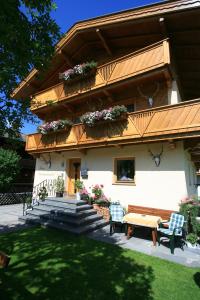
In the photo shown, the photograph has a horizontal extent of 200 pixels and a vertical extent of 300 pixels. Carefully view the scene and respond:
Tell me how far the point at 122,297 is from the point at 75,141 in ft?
30.9

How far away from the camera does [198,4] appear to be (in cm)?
912

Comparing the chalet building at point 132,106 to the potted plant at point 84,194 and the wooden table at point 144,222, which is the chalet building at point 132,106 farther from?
the wooden table at point 144,222

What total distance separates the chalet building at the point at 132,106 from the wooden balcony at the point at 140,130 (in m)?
0.04

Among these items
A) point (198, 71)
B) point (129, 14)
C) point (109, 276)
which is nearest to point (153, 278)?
point (109, 276)

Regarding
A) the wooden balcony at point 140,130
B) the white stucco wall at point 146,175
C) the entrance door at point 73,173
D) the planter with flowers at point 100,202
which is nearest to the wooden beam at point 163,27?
the wooden balcony at point 140,130

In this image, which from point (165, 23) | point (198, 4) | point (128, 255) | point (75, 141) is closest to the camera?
point (128, 255)

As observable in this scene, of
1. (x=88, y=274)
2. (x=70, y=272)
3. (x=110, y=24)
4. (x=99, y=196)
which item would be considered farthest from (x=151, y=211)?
(x=110, y=24)

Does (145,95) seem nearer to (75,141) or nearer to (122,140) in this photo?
(122,140)

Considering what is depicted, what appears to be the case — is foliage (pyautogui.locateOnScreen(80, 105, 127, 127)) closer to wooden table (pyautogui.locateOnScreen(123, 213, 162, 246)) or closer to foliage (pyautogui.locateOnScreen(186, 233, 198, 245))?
wooden table (pyautogui.locateOnScreen(123, 213, 162, 246))

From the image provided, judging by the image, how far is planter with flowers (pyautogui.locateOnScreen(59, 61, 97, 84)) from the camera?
41.9 ft

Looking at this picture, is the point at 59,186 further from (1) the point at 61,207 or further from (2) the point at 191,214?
(2) the point at 191,214

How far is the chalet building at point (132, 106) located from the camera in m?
9.83

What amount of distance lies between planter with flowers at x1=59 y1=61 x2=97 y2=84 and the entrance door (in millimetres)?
5395

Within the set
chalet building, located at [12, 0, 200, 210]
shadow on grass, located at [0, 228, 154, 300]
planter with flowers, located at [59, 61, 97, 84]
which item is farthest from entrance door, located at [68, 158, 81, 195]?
shadow on grass, located at [0, 228, 154, 300]
